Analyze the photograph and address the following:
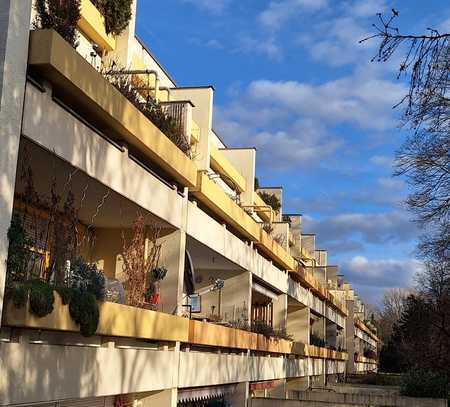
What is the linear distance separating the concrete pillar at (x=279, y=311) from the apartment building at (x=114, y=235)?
5.00 metres

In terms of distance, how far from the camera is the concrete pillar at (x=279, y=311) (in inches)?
1373

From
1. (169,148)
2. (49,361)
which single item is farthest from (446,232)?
(49,361)

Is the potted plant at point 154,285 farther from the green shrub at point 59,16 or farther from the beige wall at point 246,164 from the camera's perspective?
the beige wall at point 246,164

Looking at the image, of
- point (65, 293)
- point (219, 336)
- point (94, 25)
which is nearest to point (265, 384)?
point (219, 336)

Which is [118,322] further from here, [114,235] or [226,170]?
[226,170]

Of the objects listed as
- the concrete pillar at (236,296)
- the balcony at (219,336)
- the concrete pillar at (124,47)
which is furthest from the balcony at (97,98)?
the concrete pillar at (236,296)

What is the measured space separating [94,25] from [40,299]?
27.8ft

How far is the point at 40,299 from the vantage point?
9.85 meters

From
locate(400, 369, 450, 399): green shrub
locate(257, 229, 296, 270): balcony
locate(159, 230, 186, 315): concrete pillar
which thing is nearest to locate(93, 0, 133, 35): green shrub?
locate(159, 230, 186, 315): concrete pillar

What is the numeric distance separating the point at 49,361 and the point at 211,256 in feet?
39.2

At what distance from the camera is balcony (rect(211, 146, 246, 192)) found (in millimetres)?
27188

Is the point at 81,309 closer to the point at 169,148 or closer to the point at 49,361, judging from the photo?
the point at 49,361

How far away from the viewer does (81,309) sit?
36.8 feet

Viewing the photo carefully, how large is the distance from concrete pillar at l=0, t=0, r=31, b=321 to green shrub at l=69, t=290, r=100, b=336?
1.77 m
